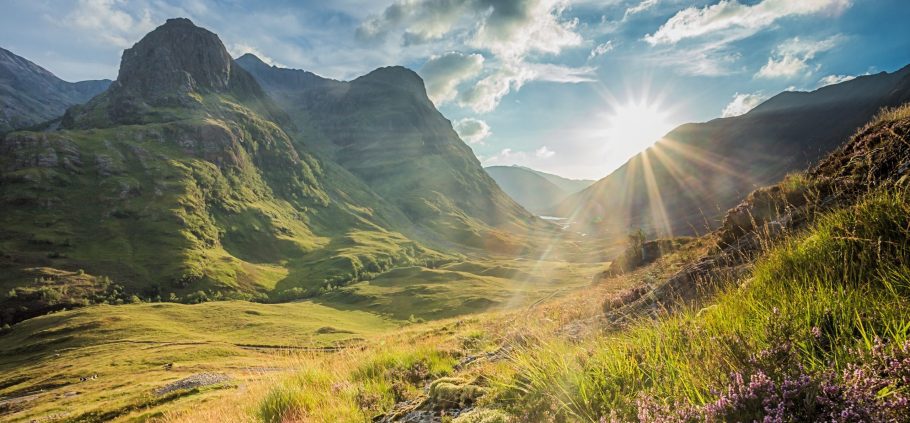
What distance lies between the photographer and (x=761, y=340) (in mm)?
3342

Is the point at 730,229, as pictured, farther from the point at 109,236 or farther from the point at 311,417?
the point at 109,236

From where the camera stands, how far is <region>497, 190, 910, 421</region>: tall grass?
9.82 feet

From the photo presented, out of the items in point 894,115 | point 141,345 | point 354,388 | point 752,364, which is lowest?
point 141,345

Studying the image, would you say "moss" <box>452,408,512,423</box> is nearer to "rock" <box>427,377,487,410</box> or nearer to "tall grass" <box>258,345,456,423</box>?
"rock" <box>427,377,487,410</box>

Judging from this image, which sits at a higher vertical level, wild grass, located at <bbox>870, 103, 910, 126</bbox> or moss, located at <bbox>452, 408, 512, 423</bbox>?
wild grass, located at <bbox>870, 103, 910, 126</bbox>

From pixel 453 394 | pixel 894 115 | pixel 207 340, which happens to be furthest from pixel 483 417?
pixel 207 340

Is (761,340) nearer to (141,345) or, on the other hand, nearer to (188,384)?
(188,384)

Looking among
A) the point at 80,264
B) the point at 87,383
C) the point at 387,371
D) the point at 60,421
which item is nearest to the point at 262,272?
the point at 80,264

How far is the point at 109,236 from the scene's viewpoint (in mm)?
179625

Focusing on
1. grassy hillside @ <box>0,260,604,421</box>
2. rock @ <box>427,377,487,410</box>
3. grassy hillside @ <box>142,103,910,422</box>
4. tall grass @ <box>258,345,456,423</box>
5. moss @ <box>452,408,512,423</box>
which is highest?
grassy hillside @ <box>142,103,910,422</box>

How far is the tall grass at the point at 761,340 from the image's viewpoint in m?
2.99

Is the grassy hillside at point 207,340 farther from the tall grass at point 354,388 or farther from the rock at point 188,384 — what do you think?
the rock at point 188,384

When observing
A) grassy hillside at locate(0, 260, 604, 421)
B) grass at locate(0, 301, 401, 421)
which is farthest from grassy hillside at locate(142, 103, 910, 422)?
grass at locate(0, 301, 401, 421)

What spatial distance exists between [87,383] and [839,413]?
9619cm
